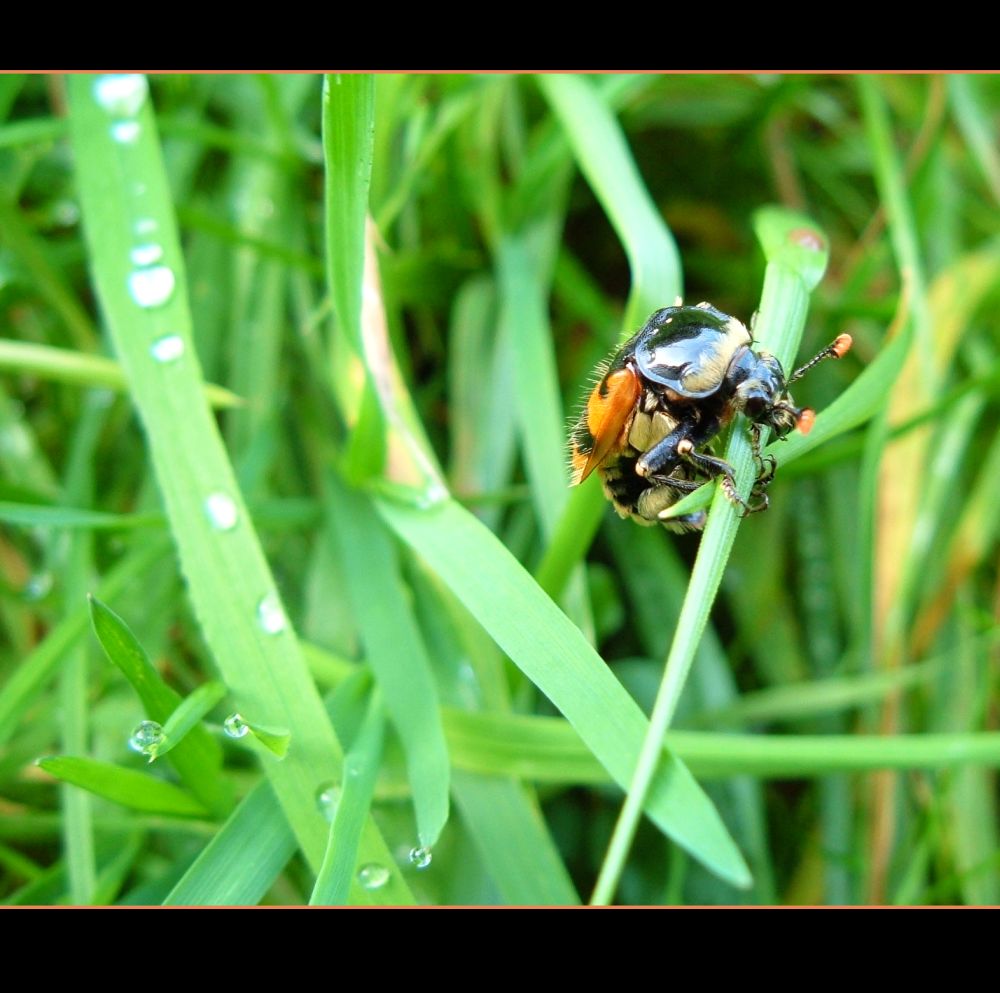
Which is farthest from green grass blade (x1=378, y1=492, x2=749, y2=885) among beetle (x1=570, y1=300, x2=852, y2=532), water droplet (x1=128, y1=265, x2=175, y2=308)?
water droplet (x1=128, y1=265, x2=175, y2=308)

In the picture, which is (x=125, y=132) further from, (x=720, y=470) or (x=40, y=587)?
(x=720, y=470)

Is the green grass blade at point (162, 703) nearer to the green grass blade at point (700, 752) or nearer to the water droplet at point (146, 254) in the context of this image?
the green grass blade at point (700, 752)

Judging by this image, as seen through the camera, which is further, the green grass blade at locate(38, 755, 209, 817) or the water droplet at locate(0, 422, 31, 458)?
the water droplet at locate(0, 422, 31, 458)

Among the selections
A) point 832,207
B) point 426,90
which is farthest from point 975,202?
point 426,90

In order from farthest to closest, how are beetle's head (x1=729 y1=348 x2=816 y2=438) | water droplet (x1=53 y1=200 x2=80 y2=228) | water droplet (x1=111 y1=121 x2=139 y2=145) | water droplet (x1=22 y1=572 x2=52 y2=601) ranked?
water droplet (x1=53 y1=200 x2=80 y2=228)
water droplet (x1=22 y1=572 x2=52 y2=601)
water droplet (x1=111 y1=121 x2=139 y2=145)
beetle's head (x1=729 y1=348 x2=816 y2=438)

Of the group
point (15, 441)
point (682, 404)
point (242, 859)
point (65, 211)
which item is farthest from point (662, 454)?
point (65, 211)

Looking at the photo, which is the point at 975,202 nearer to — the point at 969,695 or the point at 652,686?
the point at 969,695

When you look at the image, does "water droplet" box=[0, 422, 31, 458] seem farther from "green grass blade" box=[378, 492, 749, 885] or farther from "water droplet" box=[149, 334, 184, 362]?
"green grass blade" box=[378, 492, 749, 885]
